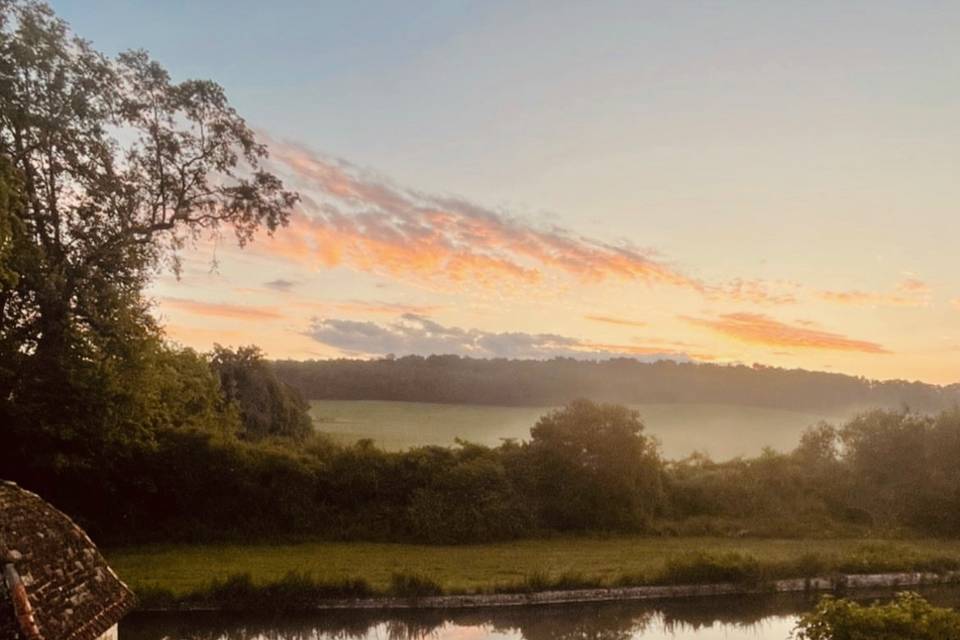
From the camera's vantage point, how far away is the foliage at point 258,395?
3894 cm

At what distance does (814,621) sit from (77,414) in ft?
64.3

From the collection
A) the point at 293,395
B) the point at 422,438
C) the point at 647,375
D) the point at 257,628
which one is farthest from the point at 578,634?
the point at 647,375

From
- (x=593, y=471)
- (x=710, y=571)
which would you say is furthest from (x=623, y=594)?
(x=593, y=471)

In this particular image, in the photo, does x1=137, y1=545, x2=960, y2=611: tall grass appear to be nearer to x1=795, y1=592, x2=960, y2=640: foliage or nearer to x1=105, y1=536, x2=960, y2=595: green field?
x1=105, y1=536, x2=960, y2=595: green field

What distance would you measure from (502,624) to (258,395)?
77.4 feet

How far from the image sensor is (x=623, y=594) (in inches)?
829

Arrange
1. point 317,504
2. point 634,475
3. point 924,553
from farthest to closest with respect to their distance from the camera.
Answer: point 634,475 < point 317,504 < point 924,553

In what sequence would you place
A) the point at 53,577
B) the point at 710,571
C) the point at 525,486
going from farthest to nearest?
the point at 525,486, the point at 710,571, the point at 53,577

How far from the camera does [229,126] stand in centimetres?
2633

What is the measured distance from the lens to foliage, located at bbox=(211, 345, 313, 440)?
128 ft

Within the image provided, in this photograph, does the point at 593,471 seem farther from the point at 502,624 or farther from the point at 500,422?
the point at 500,422

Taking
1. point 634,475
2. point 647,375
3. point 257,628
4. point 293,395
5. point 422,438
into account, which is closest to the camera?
point 257,628

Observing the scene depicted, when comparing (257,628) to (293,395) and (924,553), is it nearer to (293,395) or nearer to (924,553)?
(924,553)

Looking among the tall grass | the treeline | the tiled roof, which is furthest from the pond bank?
the tiled roof
